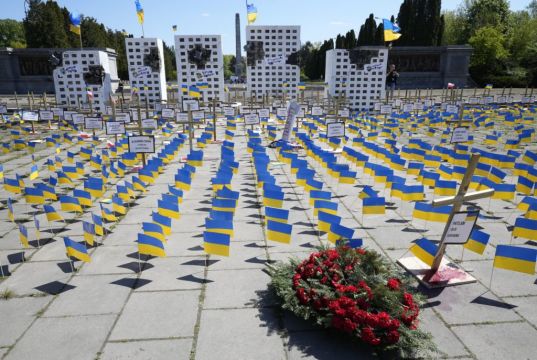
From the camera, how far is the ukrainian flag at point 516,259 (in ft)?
18.5

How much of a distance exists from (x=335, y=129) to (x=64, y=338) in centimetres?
1224

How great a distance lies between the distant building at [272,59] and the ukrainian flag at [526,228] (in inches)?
984

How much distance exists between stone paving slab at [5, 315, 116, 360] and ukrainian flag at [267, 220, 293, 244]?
9.77ft

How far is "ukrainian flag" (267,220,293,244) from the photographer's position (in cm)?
689

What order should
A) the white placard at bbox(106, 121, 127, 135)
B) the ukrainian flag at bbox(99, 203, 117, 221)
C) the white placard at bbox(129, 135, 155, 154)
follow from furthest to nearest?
the white placard at bbox(106, 121, 127, 135) < the white placard at bbox(129, 135, 155, 154) < the ukrainian flag at bbox(99, 203, 117, 221)

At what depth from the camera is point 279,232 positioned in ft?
22.7

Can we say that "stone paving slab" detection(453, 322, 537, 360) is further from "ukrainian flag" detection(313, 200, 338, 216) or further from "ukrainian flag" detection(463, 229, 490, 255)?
"ukrainian flag" detection(313, 200, 338, 216)

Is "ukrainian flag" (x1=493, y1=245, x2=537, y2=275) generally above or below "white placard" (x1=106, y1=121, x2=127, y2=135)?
below

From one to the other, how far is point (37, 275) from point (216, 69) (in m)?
25.9

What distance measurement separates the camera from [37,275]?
638 centimetres

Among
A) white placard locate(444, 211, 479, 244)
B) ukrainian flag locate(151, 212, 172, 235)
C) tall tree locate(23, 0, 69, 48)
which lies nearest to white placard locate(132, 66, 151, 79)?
ukrainian flag locate(151, 212, 172, 235)

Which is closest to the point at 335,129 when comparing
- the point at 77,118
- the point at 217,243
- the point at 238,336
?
the point at 217,243

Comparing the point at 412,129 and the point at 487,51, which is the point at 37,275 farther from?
the point at 487,51

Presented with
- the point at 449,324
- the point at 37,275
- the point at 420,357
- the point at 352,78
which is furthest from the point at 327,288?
the point at 352,78
